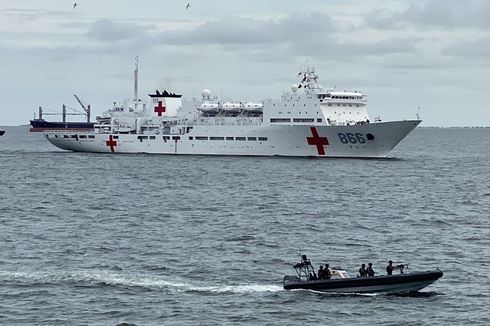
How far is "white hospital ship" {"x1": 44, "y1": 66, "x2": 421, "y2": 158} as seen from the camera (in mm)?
118938

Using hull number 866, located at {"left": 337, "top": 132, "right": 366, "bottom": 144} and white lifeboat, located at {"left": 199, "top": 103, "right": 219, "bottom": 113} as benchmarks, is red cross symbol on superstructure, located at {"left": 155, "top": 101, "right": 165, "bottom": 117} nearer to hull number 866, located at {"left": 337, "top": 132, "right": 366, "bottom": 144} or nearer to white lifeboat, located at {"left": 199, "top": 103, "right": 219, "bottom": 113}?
white lifeboat, located at {"left": 199, "top": 103, "right": 219, "bottom": 113}

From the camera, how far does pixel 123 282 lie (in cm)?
4247

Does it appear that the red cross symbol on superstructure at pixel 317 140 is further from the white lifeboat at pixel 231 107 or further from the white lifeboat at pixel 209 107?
the white lifeboat at pixel 209 107

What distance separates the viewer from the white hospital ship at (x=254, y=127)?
119 meters

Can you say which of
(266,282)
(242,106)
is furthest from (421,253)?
(242,106)

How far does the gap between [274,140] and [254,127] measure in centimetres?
321

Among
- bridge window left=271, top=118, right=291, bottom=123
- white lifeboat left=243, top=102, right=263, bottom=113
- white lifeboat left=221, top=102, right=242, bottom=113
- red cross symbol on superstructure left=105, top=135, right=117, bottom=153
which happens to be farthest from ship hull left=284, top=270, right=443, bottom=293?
red cross symbol on superstructure left=105, top=135, right=117, bottom=153

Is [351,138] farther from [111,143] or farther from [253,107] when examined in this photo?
[111,143]

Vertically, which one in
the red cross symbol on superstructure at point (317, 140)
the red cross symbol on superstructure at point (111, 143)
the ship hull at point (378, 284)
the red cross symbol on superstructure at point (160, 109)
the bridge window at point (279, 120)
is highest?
the red cross symbol on superstructure at point (160, 109)

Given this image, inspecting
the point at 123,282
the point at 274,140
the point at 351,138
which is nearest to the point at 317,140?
the point at 351,138

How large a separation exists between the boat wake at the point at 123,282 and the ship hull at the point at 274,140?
249 ft

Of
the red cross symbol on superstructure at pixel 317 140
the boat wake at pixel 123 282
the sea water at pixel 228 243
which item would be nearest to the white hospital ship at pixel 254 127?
the red cross symbol on superstructure at pixel 317 140

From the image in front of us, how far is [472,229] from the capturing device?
61.8 m

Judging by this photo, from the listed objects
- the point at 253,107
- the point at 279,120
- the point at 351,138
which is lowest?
the point at 351,138
